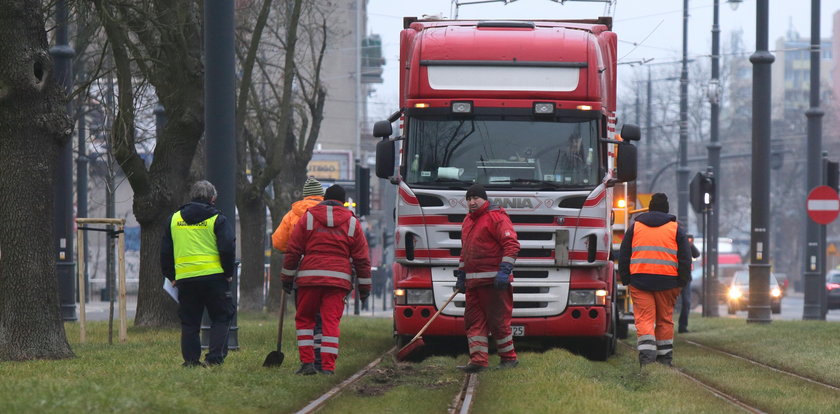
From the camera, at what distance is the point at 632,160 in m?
15.1

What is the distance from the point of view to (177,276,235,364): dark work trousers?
13.0 meters

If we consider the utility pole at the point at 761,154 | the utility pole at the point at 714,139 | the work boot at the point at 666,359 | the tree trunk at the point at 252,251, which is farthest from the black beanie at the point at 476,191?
the utility pole at the point at 714,139

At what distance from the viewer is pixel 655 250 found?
1495 cm

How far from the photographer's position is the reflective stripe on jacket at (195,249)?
12898 millimetres

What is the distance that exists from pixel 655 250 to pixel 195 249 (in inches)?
192

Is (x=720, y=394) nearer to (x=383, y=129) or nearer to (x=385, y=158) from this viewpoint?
(x=385, y=158)

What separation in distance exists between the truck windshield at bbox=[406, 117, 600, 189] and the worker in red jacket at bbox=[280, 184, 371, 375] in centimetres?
213

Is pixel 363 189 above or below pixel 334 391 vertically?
above

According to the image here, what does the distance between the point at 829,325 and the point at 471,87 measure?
32.5ft

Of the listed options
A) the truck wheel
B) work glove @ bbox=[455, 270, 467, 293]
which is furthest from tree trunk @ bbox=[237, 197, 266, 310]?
work glove @ bbox=[455, 270, 467, 293]

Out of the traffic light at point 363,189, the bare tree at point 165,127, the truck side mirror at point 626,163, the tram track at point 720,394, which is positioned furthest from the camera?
the traffic light at point 363,189

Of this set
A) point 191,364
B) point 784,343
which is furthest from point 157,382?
point 784,343

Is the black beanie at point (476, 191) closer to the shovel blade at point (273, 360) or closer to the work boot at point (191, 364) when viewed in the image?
the shovel blade at point (273, 360)

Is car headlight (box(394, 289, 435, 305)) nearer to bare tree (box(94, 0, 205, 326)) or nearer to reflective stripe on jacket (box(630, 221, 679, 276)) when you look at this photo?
reflective stripe on jacket (box(630, 221, 679, 276))
